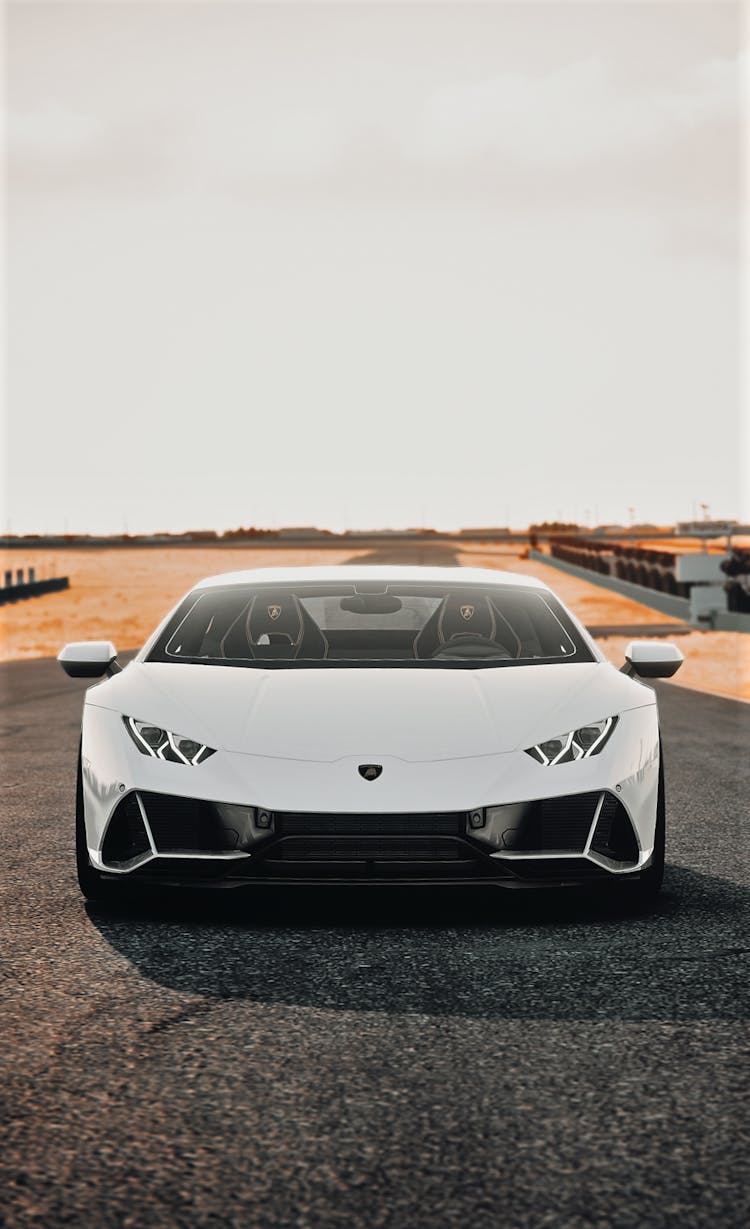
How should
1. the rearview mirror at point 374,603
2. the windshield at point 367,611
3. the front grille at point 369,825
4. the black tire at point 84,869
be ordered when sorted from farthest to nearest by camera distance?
the rearview mirror at point 374,603 < the windshield at point 367,611 < the black tire at point 84,869 < the front grille at point 369,825

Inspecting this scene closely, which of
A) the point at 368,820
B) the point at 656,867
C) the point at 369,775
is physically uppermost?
the point at 369,775

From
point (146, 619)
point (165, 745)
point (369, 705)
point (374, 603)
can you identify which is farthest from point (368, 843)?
point (146, 619)

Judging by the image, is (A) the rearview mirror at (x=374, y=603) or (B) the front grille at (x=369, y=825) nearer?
(B) the front grille at (x=369, y=825)

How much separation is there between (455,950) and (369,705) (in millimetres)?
931

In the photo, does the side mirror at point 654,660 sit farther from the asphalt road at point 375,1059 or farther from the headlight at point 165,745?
the headlight at point 165,745

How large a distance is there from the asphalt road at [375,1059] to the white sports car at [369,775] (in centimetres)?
28

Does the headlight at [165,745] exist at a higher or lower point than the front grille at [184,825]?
higher

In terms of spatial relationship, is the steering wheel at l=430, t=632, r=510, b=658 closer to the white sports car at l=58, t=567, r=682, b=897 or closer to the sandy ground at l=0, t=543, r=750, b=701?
the white sports car at l=58, t=567, r=682, b=897

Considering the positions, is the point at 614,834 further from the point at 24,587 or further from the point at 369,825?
the point at 24,587

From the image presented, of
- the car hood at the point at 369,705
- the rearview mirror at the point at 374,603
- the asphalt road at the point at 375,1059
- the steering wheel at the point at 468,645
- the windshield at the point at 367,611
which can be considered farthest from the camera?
the rearview mirror at the point at 374,603

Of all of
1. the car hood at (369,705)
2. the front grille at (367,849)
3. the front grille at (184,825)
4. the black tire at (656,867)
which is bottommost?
the black tire at (656,867)

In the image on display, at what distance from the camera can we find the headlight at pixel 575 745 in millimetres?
5516

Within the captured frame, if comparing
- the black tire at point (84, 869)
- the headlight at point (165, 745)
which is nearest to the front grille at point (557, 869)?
the headlight at point (165, 745)

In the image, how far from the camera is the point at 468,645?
6703mm
